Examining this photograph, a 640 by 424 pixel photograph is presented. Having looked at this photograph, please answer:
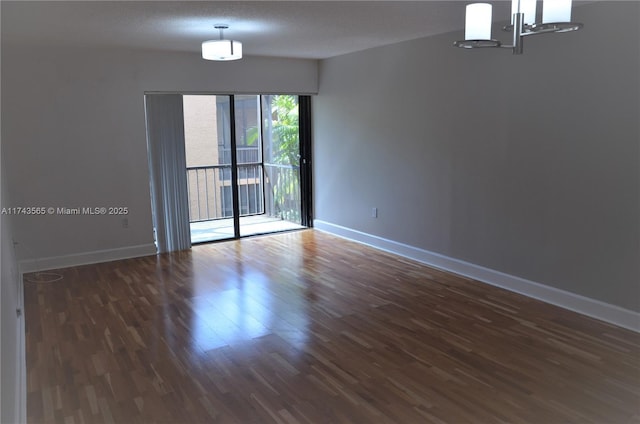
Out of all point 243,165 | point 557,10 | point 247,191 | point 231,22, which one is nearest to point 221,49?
point 231,22

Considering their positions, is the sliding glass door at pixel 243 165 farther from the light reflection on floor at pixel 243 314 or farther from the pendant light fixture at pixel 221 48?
the pendant light fixture at pixel 221 48

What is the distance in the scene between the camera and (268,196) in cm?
810

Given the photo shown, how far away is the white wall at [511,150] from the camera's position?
12.2 ft

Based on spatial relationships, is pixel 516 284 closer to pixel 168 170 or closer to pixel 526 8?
pixel 526 8

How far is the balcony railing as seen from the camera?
24.6ft

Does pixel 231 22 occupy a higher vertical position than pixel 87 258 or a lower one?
higher

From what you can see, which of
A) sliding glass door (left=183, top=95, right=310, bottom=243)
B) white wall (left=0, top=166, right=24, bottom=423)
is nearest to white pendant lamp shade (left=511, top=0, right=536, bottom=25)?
white wall (left=0, top=166, right=24, bottom=423)

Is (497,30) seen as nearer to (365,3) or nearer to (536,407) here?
(365,3)

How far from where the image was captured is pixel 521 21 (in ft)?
8.23

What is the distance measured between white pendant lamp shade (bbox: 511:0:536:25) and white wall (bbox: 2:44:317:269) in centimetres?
431

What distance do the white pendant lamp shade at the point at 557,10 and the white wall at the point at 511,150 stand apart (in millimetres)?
1581

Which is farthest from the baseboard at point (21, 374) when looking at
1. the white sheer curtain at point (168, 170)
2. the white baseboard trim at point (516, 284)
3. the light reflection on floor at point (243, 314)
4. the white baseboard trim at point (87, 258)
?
the white baseboard trim at point (516, 284)

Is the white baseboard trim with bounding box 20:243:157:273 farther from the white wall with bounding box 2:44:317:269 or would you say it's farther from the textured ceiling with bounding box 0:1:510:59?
the textured ceiling with bounding box 0:1:510:59

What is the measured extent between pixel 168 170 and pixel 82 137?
1.02m
